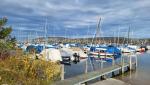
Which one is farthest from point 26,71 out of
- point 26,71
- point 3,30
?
point 3,30

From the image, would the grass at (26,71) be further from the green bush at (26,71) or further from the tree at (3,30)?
the tree at (3,30)

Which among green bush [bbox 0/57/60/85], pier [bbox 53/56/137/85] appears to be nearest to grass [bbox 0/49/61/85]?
green bush [bbox 0/57/60/85]

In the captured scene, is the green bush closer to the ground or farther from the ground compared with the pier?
farther from the ground

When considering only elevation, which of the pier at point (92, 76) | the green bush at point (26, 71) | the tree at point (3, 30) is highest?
the tree at point (3, 30)

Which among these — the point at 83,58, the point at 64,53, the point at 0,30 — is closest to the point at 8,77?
the point at 0,30

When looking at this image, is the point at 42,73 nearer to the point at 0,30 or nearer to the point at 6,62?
the point at 6,62

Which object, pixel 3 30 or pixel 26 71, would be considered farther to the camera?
pixel 3 30

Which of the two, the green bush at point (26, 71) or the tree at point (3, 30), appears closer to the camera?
the green bush at point (26, 71)

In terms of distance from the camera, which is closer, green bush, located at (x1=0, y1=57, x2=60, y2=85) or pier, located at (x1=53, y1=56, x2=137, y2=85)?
green bush, located at (x1=0, y1=57, x2=60, y2=85)

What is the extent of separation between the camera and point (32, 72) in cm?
1423

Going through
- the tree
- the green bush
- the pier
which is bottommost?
the pier

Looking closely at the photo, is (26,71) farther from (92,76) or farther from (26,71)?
(92,76)

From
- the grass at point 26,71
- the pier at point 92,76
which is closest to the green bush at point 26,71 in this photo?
the grass at point 26,71

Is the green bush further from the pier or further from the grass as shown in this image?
the pier
